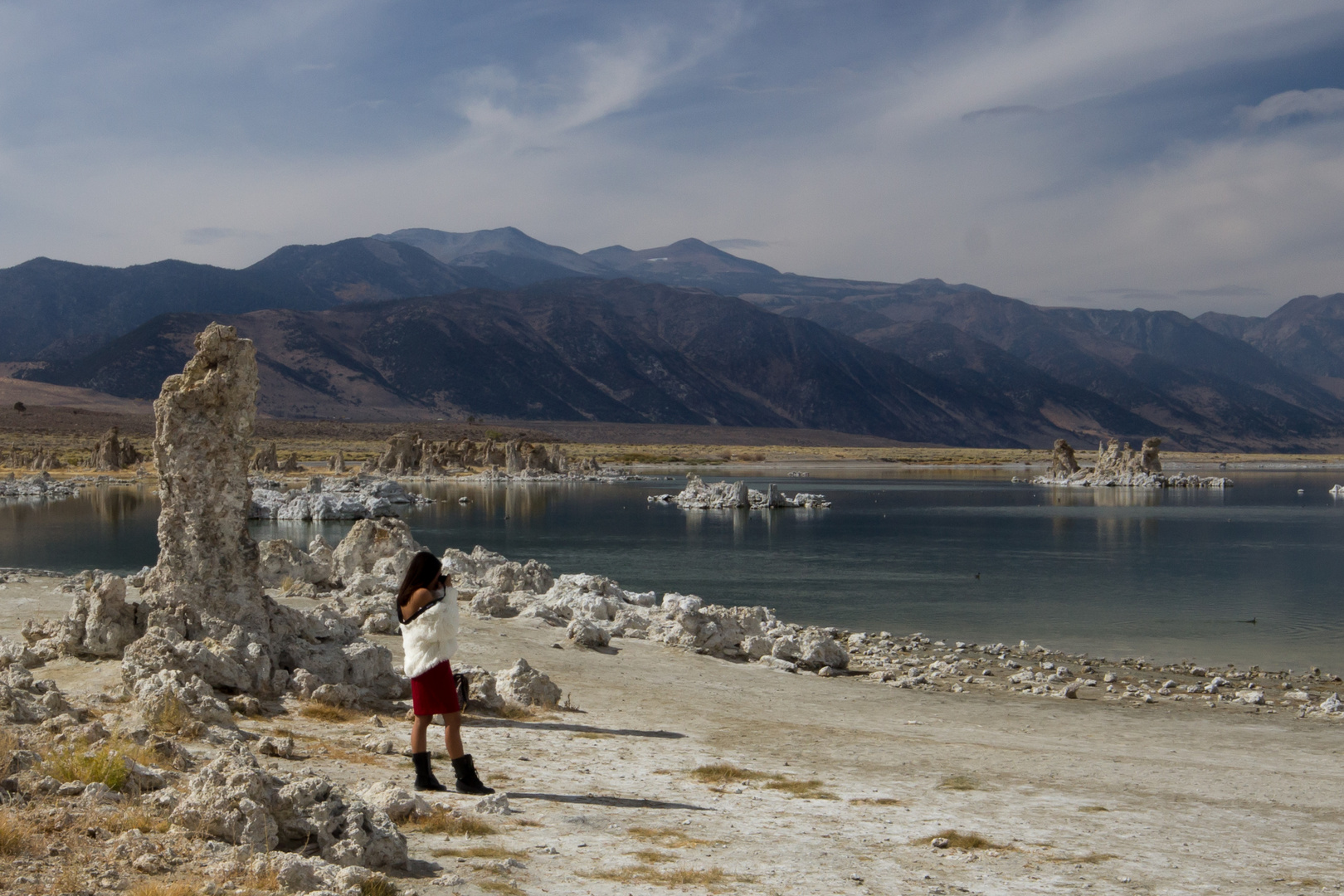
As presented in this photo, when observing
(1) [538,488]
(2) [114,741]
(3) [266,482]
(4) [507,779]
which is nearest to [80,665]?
(2) [114,741]

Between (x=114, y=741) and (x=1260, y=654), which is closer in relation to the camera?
(x=114, y=741)

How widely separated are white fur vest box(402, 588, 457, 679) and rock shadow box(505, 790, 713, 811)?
43.2 inches

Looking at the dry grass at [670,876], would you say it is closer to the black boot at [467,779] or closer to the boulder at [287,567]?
the black boot at [467,779]

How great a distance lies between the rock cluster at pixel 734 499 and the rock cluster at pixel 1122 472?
3640 centimetres

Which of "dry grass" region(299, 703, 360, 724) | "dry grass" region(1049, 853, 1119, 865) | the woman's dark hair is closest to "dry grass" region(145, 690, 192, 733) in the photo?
"dry grass" region(299, 703, 360, 724)

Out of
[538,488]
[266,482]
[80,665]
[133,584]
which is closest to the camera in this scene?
[80,665]

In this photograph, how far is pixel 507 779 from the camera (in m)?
8.39

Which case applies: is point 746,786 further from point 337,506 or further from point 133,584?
point 337,506

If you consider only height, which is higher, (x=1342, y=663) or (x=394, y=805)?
(x=394, y=805)

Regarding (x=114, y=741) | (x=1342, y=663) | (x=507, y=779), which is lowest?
(x=1342, y=663)

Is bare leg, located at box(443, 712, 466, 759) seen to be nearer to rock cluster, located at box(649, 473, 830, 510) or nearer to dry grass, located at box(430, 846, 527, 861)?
dry grass, located at box(430, 846, 527, 861)

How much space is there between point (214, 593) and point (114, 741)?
4479mm

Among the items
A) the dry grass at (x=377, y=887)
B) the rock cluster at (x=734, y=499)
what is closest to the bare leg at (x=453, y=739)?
the dry grass at (x=377, y=887)

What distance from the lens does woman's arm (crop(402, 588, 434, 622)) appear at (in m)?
8.09
